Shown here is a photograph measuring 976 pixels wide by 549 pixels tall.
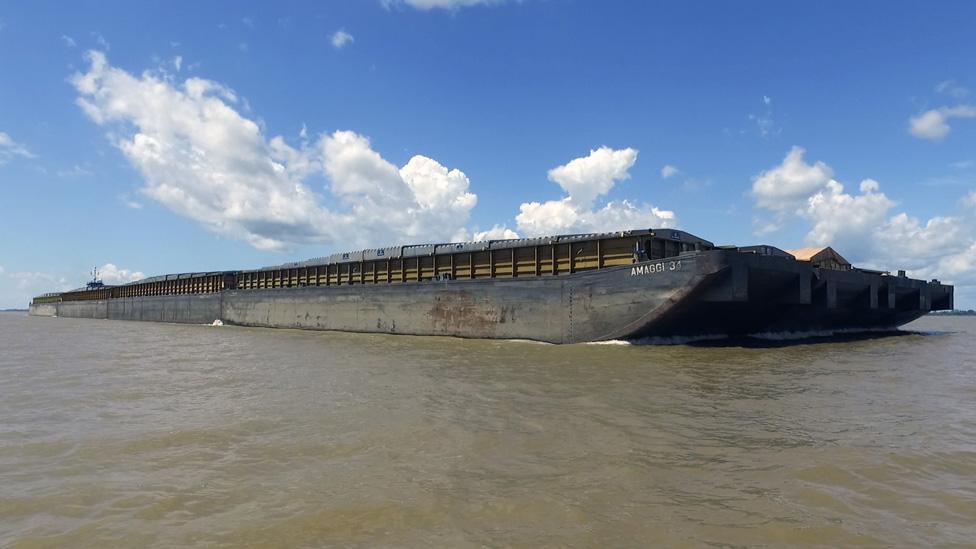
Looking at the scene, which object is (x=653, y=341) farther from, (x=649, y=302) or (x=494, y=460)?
(x=494, y=460)

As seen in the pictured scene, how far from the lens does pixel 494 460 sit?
4.48 metres

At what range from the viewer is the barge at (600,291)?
45.1 feet

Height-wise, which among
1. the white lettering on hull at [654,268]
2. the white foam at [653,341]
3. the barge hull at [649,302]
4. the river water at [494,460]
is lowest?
the river water at [494,460]

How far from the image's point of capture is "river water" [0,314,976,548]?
10.4ft

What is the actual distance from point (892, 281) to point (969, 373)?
12.3m

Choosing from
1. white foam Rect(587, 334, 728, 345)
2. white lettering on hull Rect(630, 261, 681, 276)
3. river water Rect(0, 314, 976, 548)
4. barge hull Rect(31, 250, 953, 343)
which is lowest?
river water Rect(0, 314, 976, 548)

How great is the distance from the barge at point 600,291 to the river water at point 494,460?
4.91 metres

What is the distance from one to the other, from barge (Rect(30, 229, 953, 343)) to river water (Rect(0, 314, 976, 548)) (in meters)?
4.91

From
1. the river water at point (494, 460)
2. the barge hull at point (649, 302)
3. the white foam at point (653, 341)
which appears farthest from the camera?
the white foam at point (653, 341)

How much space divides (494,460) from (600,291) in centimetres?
1120

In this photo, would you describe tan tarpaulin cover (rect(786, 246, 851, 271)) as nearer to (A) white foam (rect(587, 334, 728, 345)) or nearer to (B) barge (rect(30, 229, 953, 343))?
(B) barge (rect(30, 229, 953, 343))

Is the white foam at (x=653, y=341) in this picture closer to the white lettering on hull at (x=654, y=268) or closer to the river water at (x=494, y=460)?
the white lettering on hull at (x=654, y=268)

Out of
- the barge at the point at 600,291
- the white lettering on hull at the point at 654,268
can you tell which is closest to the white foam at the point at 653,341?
the barge at the point at 600,291

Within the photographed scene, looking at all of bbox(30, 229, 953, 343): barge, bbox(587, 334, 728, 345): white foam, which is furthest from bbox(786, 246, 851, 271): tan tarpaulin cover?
bbox(587, 334, 728, 345): white foam
